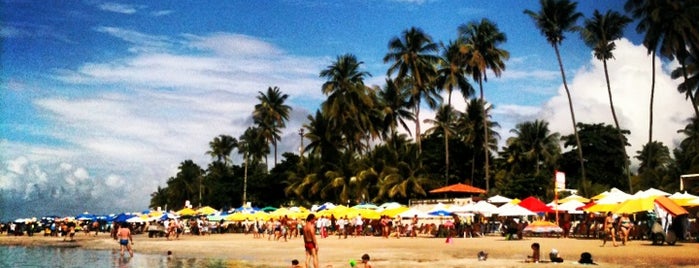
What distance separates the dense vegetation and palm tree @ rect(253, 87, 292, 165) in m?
0.14

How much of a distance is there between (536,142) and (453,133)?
10.7m

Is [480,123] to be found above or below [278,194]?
above

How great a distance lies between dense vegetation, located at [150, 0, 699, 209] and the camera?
2078 inches

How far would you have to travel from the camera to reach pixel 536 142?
3155 inches

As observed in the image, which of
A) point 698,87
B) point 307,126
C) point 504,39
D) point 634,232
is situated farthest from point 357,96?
point 634,232

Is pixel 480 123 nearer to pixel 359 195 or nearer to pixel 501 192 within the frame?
pixel 501 192

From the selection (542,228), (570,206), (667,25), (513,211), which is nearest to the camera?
(542,228)

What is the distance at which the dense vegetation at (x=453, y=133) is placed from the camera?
173 feet

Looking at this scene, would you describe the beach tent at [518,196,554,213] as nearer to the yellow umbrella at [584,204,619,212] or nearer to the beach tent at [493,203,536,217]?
the beach tent at [493,203,536,217]

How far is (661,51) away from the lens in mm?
50688

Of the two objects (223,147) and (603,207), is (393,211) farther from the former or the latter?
(223,147)

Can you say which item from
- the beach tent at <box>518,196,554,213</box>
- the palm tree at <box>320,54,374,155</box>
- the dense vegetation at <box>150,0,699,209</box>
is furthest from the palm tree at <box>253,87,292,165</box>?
the beach tent at <box>518,196,554,213</box>

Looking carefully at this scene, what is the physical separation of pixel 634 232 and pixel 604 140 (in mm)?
49199

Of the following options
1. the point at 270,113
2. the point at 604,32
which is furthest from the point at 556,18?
the point at 270,113
